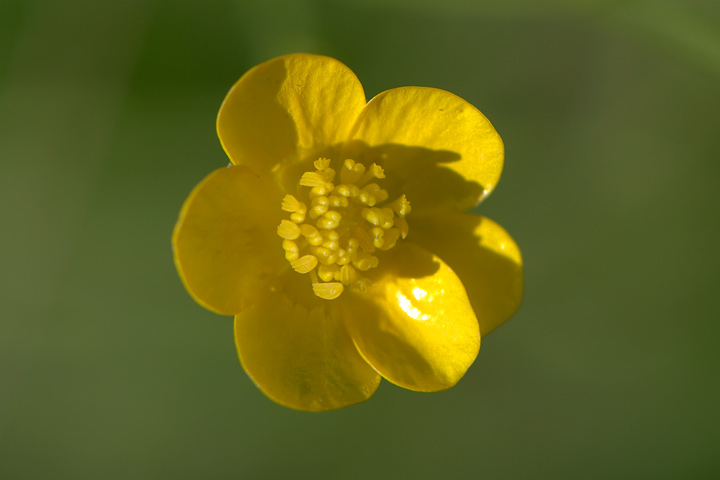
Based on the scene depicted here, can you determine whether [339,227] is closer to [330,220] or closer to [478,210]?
[330,220]

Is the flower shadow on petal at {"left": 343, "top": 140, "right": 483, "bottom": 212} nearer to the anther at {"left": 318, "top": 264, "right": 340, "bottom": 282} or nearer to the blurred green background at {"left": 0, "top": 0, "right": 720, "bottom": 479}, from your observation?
the anther at {"left": 318, "top": 264, "right": 340, "bottom": 282}

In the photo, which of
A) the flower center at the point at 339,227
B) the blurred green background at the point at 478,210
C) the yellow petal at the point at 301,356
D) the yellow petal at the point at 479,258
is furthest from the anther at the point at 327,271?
the blurred green background at the point at 478,210

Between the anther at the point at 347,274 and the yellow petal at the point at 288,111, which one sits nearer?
the yellow petal at the point at 288,111

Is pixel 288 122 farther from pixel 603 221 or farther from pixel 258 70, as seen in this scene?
pixel 603 221

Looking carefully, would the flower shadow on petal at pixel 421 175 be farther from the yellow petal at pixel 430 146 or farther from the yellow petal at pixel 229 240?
the yellow petal at pixel 229 240

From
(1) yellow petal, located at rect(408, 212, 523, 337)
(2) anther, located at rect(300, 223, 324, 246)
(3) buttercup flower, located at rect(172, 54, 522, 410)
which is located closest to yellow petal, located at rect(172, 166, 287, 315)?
(3) buttercup flower, located at rect(172, 54, 522, 410)

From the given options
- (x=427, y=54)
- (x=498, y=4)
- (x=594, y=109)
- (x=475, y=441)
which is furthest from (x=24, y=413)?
(x=594, y=109)
